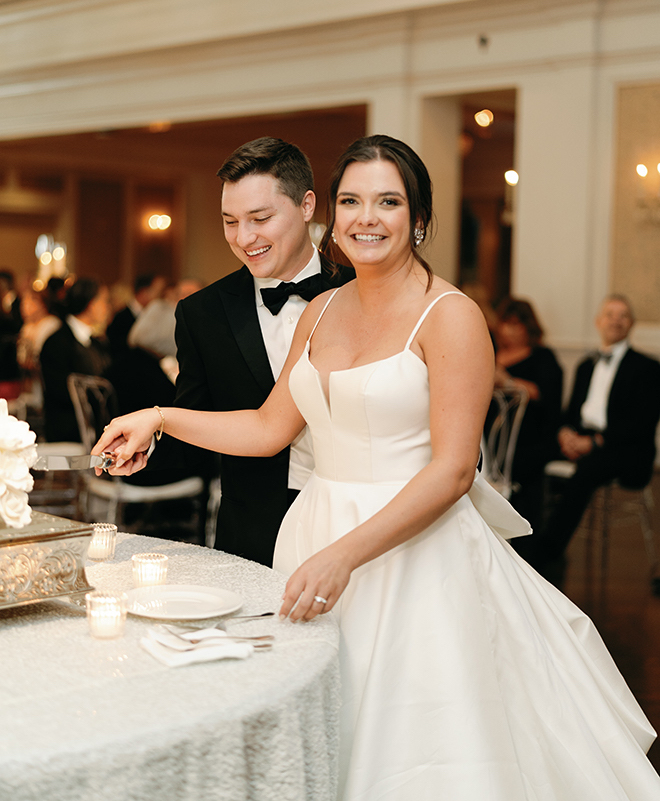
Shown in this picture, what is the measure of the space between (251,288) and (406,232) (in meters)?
0.62

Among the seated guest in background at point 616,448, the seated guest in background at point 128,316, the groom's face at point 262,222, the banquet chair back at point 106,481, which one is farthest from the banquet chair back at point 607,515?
the groom's face at point 262,222

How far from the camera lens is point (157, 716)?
46.4 inches

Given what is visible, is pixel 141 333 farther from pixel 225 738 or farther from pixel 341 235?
pixel 225 738

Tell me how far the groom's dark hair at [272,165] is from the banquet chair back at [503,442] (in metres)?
3.06

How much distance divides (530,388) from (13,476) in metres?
4.57

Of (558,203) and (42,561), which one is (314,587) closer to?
(42,561)

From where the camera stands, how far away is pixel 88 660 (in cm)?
135

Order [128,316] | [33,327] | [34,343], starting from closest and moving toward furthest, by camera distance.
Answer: [128,316]
[34,343]
[33,327]

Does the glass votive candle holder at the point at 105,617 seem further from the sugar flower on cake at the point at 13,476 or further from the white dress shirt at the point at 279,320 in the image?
the white dress shirt at the point at 279,320

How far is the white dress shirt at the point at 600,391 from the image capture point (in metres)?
5.61

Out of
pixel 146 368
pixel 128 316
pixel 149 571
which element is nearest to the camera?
pixel 149 571

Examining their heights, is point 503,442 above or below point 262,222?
below

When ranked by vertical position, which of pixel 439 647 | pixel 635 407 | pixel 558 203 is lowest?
pixel 439 647

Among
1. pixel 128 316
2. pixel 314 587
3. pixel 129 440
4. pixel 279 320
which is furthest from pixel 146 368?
pixel 314 587
